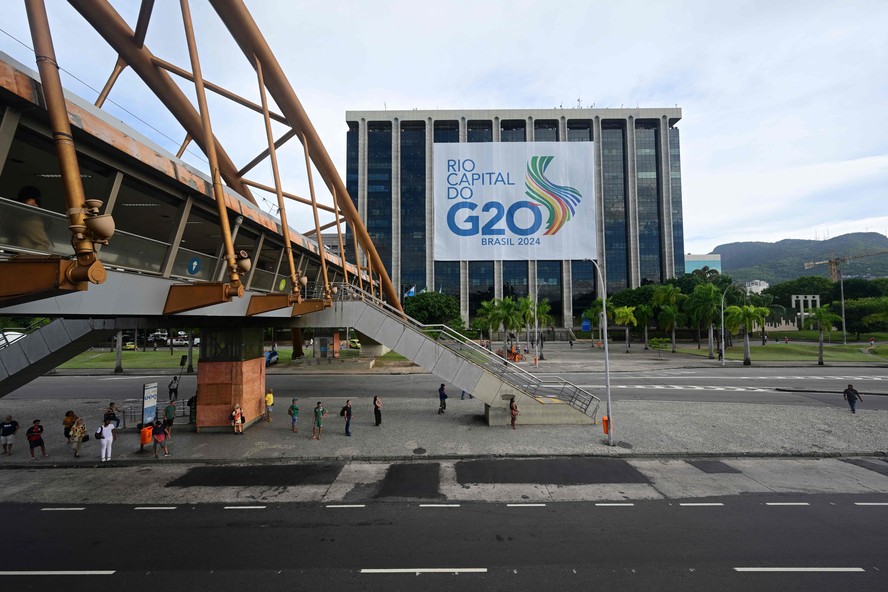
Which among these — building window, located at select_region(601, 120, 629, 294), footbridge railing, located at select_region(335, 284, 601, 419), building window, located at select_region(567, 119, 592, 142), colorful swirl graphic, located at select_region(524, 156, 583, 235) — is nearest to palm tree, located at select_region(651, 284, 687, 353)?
colorful swirl graphic, located at select_region(524, 156, 583, 235)

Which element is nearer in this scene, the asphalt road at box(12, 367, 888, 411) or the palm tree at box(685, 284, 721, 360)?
the asphalt road at box(12, 367, 888, 411)

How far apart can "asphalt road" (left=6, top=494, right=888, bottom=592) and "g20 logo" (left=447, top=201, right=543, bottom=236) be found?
77.6 m

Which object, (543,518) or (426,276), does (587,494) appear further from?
(426,276)

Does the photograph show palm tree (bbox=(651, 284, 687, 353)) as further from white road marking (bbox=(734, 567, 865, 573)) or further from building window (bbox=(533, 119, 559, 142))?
building window (bbox=(533, 119, 559, 142))

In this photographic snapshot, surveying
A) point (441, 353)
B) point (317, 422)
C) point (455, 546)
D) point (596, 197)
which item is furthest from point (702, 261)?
point (455, 546)

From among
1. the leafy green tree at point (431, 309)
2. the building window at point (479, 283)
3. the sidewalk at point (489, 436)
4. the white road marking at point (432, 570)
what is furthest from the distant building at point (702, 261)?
the white road marking at point (432, 570)

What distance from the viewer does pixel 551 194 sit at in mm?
85688

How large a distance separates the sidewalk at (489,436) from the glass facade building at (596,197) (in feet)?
238

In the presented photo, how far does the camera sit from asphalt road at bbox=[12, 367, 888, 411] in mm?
25047

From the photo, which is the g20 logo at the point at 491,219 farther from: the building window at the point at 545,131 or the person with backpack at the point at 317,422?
the person with backpack at the point at 317,422

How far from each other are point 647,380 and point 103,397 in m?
38.2

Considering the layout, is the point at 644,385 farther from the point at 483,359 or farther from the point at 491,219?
the point at 491,219

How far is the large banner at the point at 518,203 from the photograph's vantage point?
8506 cm

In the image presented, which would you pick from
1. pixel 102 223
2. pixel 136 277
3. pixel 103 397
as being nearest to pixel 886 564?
pixel 102 223
